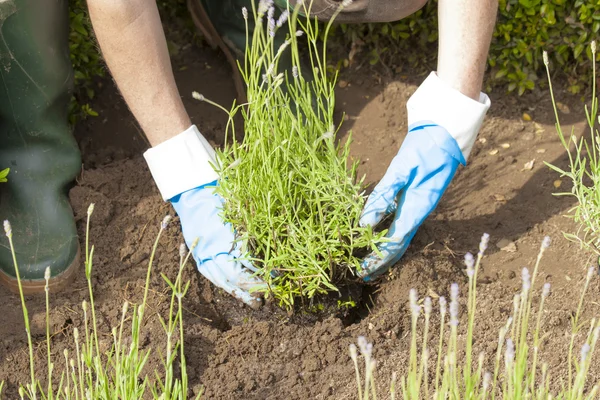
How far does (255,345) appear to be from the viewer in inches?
80.4

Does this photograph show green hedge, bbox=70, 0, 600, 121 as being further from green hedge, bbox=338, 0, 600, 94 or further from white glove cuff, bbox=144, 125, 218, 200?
white glove cuff, bbox=144, 125, 218, 200

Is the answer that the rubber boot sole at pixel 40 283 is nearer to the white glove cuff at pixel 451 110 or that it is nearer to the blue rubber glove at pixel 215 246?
the blue rubber glove at pixel 215 246

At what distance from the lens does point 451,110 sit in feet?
7.12

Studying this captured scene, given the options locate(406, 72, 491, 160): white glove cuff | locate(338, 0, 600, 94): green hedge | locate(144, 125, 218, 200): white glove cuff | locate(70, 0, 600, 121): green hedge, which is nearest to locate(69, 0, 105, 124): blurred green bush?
locate(70, 0, 600, 121): green hedge

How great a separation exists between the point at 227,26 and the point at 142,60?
2.64ft

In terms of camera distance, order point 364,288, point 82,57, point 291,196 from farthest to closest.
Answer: point 82,57 → point 364,288 → point 291,196

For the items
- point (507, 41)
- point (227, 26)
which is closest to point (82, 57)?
point (227, 26)

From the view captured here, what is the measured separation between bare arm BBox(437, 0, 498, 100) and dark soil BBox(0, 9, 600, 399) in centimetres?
47

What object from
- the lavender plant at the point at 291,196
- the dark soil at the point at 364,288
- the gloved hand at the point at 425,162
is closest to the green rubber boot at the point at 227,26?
the dark soil at the point at 364,288

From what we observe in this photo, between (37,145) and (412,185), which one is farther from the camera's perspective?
(37,145)

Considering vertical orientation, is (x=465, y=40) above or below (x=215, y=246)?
above

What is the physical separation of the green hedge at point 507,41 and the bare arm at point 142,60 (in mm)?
534

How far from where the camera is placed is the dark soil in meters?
1.99

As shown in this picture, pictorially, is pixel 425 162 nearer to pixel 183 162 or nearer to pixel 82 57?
pixel 183 162
